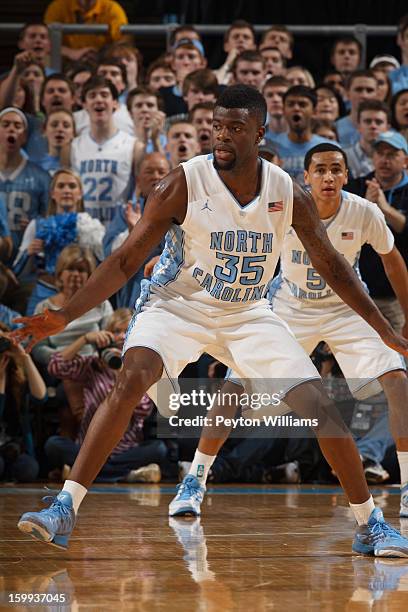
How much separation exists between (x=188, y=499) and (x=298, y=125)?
3.98 m

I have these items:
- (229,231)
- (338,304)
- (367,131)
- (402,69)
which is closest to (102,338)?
(338,304)

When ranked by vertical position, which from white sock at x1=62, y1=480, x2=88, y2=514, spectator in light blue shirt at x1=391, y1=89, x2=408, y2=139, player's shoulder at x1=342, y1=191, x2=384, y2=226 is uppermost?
spectator in light blue shirt at x1=391, y1=89, x2=408, y2=139

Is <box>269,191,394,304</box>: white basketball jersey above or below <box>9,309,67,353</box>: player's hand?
above

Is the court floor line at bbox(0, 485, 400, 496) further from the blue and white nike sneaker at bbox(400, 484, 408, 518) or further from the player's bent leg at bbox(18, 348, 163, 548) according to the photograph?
the player's bent leg at bbox(18, 348, 163, 548)

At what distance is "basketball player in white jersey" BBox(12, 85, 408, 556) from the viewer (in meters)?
4.04

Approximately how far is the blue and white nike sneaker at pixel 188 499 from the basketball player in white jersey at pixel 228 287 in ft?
3.56

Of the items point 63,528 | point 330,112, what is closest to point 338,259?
point 63,528

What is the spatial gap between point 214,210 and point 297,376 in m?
0.75

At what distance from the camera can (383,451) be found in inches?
281

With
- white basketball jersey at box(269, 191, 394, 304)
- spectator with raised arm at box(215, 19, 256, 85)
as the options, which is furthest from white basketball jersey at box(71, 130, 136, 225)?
white basketball jersey at box(269, 191, 394, 304)

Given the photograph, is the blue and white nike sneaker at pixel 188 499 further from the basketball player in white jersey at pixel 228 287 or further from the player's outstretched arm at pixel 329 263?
the player's outstretched arm at pixel 329 263

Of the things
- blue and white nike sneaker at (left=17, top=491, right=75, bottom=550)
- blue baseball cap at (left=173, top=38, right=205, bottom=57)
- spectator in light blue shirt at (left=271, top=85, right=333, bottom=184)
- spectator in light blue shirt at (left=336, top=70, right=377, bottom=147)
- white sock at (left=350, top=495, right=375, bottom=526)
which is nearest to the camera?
A: blue and white nike sneaker at (left=17, top=491, right=75, bottom=550)

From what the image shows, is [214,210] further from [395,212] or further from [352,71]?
[352,71]

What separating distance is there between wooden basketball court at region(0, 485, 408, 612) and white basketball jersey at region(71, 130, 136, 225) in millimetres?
2968
